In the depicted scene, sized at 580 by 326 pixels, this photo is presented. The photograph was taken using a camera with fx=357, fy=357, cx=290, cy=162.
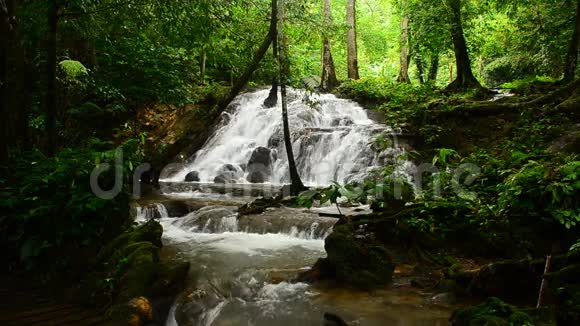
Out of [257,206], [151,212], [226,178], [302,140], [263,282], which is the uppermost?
[302,140]

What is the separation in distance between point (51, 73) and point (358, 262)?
→ 216 inches

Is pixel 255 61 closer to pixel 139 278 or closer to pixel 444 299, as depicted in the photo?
pixel 139 278

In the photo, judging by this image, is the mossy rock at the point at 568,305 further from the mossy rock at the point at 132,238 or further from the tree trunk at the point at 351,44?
the tree trunk at the point at 351,44

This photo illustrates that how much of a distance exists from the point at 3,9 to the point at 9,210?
287 cm

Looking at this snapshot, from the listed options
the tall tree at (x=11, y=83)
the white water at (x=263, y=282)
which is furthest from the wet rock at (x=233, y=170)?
the tall tree at (x=11, y=83)

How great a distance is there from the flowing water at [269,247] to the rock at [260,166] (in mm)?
133

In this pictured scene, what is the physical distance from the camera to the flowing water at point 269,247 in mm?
3779

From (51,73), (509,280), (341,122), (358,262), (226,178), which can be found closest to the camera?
(509,280)

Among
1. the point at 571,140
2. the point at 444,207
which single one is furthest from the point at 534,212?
the point at 571,140

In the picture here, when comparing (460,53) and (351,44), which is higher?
(351,44)

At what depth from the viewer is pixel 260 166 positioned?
475 inches

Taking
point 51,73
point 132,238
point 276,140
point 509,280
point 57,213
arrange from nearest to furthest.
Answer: point 509,280 < point 57,213 < point 132,238 < point 51,73 < point 276,140

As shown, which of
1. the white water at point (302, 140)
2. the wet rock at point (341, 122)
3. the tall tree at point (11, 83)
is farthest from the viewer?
the wet rock at point (341, 122)

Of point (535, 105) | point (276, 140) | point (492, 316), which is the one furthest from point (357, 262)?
point (276, 140)
